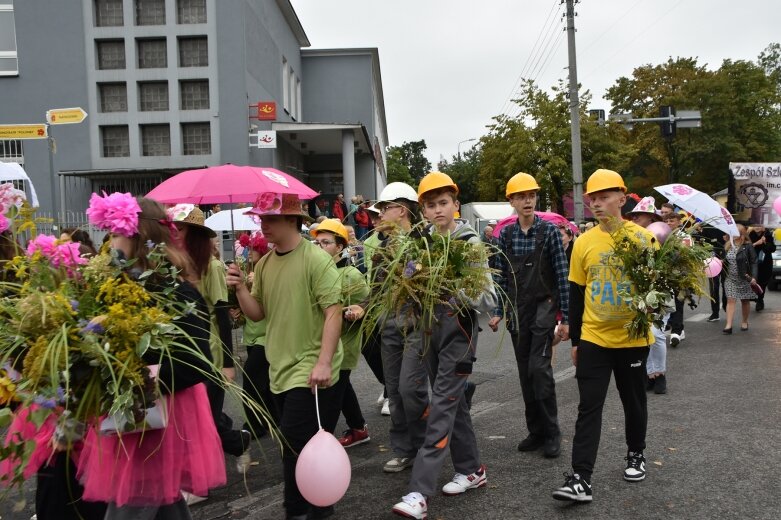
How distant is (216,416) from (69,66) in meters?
25.2

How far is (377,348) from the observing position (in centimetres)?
648

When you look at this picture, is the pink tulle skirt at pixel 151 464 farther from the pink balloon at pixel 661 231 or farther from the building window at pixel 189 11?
the building window at pixel 189 11

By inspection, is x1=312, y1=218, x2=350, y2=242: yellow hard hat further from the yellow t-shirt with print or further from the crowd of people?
the yellow t-shirt with print

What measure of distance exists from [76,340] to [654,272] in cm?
332

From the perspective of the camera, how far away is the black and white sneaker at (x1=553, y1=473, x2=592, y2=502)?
405 centimetres

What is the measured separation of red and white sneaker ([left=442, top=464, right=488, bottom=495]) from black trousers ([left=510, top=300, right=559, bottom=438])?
2.70 feet

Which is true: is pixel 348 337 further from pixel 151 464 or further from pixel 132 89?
pixel 132 89

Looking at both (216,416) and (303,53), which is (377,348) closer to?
(216,416)

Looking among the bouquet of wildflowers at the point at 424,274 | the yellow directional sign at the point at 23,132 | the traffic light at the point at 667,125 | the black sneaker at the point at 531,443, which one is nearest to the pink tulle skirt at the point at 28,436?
the bouquet of wildflowers at the point at 424,274

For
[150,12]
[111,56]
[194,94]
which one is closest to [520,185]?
[194,94]

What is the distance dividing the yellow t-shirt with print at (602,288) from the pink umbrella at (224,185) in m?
1.97

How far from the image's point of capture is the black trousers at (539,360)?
5.04m


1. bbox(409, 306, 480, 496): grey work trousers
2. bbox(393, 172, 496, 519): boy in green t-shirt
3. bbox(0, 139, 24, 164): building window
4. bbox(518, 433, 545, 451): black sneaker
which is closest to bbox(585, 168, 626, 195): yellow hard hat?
bbox(393, 172, 496, 519): boy in green t-shirt

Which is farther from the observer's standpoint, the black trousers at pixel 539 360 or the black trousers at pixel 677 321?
the black trousers at pixel 677 321
